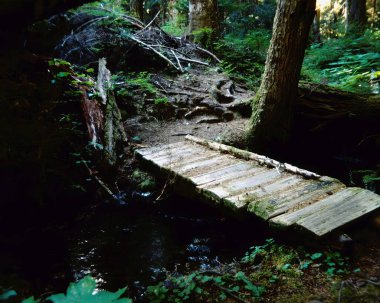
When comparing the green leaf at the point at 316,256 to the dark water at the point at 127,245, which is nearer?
the green leaf at the point at 316,256

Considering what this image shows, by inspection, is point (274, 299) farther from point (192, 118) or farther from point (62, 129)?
point (192, 118)

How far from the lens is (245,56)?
1136 cm

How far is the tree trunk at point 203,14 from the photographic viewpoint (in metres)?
11.6

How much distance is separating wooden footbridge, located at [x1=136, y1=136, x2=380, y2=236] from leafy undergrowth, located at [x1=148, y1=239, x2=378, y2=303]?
A: 0.31 meters

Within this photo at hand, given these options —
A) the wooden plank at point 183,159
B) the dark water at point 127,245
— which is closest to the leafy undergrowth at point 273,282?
the dark water at point 127,245

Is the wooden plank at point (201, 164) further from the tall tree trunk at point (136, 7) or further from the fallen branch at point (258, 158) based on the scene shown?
the tall tree trunk at point (136, 7)

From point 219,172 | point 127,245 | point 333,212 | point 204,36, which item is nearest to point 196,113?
point 219,172

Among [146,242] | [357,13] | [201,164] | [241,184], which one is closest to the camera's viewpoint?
[146,242]

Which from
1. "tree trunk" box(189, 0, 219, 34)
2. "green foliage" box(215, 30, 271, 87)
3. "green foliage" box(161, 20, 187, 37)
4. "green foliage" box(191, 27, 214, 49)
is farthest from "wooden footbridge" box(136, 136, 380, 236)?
"green foliage" box(161, 20, 187, 37)

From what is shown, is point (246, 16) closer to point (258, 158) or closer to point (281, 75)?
point (281, 75)

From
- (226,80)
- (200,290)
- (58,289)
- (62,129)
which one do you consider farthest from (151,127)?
(200,290)

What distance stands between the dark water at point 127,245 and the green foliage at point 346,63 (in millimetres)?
5066

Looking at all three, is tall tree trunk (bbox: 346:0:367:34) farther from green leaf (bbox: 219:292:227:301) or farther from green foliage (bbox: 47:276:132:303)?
green foliage (bbox: 47:276:132:303)

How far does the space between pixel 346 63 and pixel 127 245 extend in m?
9.26
